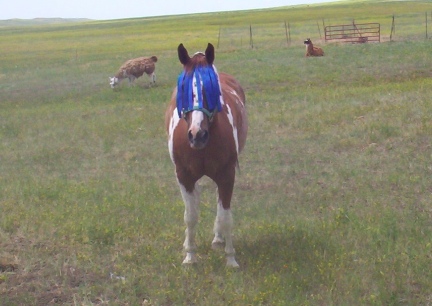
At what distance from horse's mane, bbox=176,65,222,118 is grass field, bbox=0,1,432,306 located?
5.42ft

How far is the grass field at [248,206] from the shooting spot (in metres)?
5.80

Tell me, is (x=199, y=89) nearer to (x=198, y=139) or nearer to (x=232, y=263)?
(x=198, y=139)

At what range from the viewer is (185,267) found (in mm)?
6395

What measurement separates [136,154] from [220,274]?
658cm

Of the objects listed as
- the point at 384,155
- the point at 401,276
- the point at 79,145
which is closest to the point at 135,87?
the point at 79,145

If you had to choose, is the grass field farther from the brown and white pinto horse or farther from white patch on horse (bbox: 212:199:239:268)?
the brown and white pinto horse

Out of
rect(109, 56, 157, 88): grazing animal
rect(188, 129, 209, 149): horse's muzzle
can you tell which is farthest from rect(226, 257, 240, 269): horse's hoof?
rect(109, 56, 157, 88): grazing animal

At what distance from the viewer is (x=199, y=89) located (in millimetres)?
5824

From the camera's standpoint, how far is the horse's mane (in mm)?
5824

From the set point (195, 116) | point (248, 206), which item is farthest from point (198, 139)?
point (248, 206)

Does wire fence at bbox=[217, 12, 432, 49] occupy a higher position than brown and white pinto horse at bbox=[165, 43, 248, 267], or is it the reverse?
brown and white pinto horse at bbox=[165, 43, 248, 267]

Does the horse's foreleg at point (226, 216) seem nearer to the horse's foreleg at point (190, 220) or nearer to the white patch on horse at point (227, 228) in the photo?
the white patch on horse at point (227, 228)

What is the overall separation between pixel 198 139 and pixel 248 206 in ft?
10.9

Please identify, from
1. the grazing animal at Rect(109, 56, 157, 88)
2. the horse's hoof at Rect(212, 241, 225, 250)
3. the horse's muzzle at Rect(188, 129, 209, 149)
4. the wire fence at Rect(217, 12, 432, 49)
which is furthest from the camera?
the wire fence at Rect(217, 12, 432, 49)
